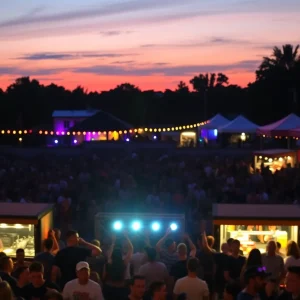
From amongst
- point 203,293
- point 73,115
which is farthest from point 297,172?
point 73,115

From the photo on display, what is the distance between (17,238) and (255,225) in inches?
138

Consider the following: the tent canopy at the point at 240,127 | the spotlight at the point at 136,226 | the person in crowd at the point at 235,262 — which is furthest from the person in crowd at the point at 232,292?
the tent canopy at the point at 240,127

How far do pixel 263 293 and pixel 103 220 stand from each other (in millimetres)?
5392

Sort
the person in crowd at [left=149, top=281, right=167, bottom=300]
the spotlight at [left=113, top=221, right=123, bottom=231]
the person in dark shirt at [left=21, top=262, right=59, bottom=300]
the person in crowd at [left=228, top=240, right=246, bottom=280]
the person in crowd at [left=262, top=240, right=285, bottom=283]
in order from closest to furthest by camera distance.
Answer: the person in crowd at [left=149, top=281, right=167, bottom=300], the person in dark shirt at [left=21, top=262, right=59, bottom=300], the person in crowd at [left=228, top=240, right=246, bottom=280], the person in crowd at [left=262, top=240, right=285, bottom=283], the spotlight at [left=113, top=221, right=123, bottom=231]

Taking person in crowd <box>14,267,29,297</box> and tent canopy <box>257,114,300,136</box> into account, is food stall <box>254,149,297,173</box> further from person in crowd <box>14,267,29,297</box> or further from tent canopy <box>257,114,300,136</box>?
person in crowd <box>14,267,29,297</box>

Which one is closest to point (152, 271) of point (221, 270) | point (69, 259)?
point (69, 259)

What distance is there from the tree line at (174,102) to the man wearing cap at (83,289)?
46788 millimetres

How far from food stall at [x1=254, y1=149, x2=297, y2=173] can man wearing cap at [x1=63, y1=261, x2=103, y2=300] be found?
1616cm

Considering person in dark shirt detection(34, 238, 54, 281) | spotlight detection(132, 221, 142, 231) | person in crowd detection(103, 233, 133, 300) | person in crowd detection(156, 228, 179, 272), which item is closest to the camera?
person in crowd detection(103, 233, 133, 300)

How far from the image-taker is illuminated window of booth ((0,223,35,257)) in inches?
392

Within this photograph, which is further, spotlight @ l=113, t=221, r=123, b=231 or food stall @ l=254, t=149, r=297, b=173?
food stall @ l=254, t=149, r=297, b=173

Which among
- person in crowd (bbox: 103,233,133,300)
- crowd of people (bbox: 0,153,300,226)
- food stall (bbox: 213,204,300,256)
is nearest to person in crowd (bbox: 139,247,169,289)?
person in crowd (bbox: 103,233,133,300)

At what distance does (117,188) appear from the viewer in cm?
1808

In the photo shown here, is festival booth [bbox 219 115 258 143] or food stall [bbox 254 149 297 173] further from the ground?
festival booth [bbox 219 115 258 143]
